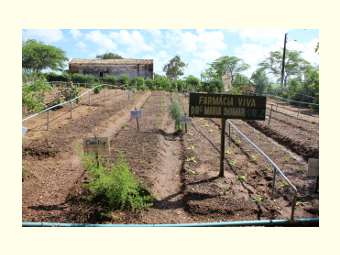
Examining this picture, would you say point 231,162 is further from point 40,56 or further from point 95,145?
point 40,56

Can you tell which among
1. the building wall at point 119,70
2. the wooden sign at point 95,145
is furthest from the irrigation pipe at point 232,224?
the building wall at point 119,70

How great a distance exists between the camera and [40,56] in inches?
1938

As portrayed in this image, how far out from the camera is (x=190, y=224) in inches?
179

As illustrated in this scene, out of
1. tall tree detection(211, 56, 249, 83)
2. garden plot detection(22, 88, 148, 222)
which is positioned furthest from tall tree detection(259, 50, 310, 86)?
garden plot detection(22, 88, 148, 222)

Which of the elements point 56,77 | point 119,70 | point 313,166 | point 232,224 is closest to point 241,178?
point 313,166

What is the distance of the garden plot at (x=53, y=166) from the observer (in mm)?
5156

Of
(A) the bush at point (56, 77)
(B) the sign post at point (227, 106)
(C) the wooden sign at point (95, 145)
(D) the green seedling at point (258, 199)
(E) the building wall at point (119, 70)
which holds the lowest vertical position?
(D) the green seedling at point (258, 199)

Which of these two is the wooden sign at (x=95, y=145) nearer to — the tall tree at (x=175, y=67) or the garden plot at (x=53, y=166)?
the garden plot at (x=53, y=166)

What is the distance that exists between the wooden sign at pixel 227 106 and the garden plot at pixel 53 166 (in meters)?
2.39

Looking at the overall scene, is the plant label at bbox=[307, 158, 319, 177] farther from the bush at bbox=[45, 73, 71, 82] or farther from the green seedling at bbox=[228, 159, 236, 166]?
the bush at bbox=[45, 73, 71, 82]

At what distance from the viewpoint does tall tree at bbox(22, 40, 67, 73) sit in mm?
47250

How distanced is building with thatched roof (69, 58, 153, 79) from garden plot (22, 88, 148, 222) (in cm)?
3678

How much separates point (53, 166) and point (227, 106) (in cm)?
374

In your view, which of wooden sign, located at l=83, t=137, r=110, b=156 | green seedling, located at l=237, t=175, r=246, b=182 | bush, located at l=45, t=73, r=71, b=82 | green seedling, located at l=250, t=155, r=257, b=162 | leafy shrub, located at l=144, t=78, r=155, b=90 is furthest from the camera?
bush, located at l=45, t=73, r=71, b=82
